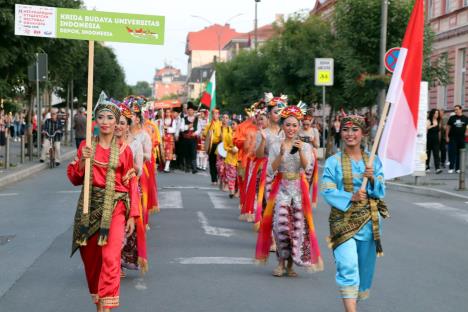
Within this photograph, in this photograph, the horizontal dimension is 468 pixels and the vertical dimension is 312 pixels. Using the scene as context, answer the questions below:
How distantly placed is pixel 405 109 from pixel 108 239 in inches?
94.2

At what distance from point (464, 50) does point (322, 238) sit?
2724 cm

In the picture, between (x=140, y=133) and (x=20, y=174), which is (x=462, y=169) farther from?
(x=20, y=174)

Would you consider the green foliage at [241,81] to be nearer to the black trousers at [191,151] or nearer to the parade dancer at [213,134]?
the black trousers at [191,151]

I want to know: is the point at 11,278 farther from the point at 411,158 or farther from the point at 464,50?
the point at 464,50

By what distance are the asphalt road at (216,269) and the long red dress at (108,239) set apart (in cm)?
75

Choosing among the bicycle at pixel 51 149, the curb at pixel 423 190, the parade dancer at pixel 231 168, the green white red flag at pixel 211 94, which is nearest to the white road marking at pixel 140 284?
the parade dancer at pixel 231 168

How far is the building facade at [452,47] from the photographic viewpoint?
3731cm

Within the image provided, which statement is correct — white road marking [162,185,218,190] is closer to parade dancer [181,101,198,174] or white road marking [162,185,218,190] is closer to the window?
parade dancer [181,101,198,174]

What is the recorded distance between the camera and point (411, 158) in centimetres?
703

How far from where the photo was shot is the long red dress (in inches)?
267

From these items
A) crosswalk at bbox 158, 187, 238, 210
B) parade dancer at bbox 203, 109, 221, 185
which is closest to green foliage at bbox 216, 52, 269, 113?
parade dancer at bbox 203, 109, 221, 185

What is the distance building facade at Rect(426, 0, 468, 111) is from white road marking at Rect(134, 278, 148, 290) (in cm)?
2834

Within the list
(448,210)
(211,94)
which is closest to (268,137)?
(448,210)

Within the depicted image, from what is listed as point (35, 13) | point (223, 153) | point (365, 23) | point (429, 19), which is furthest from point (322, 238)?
point (429, 19)
